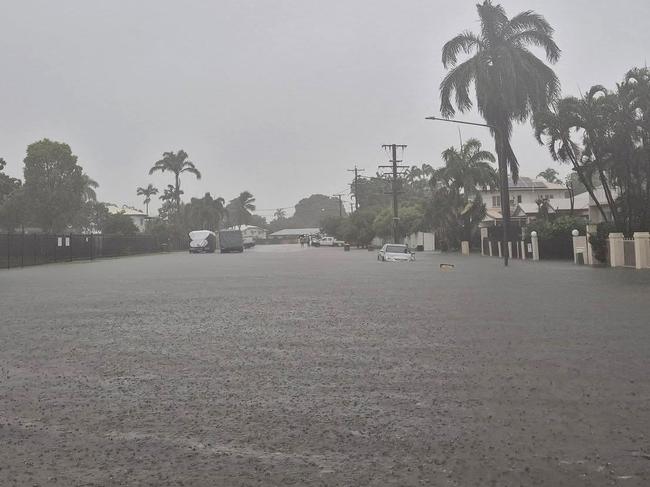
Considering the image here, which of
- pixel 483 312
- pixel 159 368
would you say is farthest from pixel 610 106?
pixel 159 368

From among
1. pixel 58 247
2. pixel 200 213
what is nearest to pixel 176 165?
pixel 200 213

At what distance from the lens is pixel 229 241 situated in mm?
77625

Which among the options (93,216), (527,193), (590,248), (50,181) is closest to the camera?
(590,248)

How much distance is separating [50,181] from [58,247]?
64.4ft

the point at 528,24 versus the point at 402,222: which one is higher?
the point at 528,24

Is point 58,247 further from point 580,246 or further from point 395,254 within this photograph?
point 580,246

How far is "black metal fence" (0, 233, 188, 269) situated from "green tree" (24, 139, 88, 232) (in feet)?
21.6

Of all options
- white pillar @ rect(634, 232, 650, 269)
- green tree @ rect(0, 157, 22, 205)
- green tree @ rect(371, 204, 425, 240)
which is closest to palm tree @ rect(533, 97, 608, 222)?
white pillar @ rect(634, 232, 650, 269)

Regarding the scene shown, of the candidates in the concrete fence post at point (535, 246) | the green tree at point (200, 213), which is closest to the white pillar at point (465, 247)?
the concrete fence post at point (535, 246)

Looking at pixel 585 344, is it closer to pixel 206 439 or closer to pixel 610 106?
pixel 206 439

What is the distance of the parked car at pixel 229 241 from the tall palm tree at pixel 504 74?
42.5 metres

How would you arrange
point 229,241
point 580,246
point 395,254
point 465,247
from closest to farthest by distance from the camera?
point 580,246
point 395,254
point 465,247
point 229,241

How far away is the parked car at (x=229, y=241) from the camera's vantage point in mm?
77188

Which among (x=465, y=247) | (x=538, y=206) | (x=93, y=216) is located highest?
(x=93, y=216)
